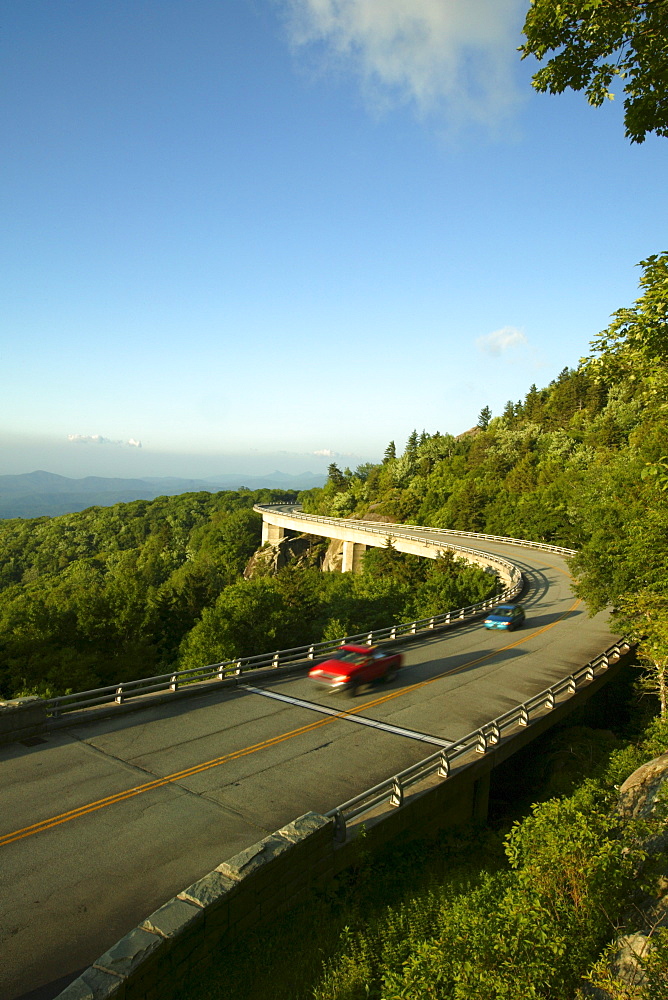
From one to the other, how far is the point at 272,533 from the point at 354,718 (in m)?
86.1

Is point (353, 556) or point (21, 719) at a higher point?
point (21, 719)

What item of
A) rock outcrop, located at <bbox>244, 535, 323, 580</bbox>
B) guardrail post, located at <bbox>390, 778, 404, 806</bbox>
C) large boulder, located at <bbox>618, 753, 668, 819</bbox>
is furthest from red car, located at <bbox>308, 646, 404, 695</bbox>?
rock outcrop, located at <bbox>244, 535, 323, 580</bbox>

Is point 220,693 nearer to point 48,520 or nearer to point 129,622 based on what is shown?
point 129,622

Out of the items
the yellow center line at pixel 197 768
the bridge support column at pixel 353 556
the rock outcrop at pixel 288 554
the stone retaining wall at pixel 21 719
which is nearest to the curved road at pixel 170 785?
the yellow center line at pixel 197 768

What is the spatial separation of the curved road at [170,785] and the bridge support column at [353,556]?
5150 cm

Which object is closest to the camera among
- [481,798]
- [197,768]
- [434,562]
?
[197,768]

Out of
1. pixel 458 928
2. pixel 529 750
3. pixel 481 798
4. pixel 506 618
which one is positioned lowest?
pixel 529 750

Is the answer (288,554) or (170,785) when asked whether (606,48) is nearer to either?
(170,785)

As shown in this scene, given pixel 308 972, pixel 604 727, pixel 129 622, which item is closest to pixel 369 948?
pixel 308 972

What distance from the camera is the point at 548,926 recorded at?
710 centimetres

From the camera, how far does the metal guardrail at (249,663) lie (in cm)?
1589

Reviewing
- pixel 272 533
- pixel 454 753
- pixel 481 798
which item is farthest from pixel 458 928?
pixel 272 533

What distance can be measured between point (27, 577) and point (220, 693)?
Answer: 138510 millimetres

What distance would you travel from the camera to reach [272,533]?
334ft
